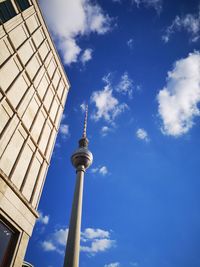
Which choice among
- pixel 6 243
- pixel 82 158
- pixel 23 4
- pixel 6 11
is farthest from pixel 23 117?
pixel 82 158

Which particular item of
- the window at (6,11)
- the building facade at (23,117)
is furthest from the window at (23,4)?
the window at (6,11)

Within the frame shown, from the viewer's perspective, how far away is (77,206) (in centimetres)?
3159

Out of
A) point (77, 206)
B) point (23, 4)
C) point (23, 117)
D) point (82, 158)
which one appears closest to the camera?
point (23, 117)

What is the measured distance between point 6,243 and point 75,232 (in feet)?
65.5

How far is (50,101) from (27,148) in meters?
5.92

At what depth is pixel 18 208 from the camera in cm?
1090

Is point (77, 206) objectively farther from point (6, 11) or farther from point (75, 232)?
point (6, 11)

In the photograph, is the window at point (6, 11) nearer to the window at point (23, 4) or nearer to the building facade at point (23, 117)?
the building facade at point (23, 117)

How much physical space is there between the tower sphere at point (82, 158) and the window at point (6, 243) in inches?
1266

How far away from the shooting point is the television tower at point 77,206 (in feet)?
84.1

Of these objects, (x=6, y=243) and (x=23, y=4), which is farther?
(x=23, y=4)

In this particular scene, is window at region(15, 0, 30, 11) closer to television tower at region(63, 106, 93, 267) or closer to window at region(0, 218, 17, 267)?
window at region(0, 218, 17, 267)

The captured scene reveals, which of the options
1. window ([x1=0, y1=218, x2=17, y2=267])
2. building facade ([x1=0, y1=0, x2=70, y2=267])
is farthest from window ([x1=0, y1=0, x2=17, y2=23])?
window ([x1=0, y1=218, x2=17, y2=267])

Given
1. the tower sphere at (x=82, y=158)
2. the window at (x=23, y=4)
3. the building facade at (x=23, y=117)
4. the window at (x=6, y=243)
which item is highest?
the tower sphere at (x=82, y=158)
